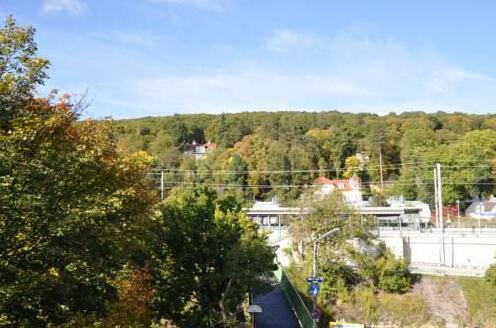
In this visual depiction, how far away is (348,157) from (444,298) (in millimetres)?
54211

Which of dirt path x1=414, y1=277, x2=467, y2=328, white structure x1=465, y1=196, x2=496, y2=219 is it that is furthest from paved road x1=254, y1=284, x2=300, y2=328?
white structure x1=465, y1=196, x2=496, y2=219

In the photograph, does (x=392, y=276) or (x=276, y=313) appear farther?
(x=392, y=276)

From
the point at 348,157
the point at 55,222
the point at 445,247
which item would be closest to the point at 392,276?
the point at 445,247

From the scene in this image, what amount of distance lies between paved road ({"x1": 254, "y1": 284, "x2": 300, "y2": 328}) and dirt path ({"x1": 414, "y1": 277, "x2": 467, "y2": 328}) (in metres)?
11.3

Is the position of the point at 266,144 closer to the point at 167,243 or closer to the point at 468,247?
the point at 468,247

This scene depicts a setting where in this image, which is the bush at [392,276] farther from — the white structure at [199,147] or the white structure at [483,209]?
the white structure at [199,147]

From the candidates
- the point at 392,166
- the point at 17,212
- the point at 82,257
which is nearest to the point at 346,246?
the point at 82,257

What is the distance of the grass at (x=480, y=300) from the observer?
35.4 m

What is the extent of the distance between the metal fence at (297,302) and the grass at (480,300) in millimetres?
12492

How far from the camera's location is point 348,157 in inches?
3605

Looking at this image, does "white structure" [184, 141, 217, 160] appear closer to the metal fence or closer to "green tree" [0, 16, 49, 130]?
the metal fence

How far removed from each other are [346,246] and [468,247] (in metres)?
13.6

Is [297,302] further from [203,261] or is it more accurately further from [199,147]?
[199,147]

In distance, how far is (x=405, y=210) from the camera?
64125 mm
